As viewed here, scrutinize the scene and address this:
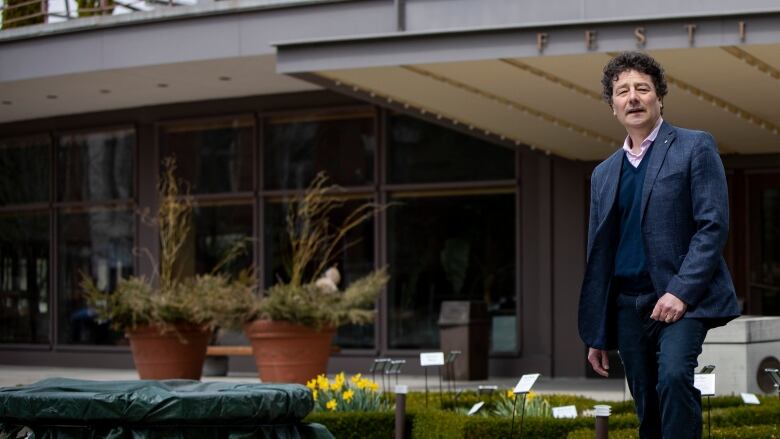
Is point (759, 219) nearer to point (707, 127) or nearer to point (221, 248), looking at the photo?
point (707, 127)

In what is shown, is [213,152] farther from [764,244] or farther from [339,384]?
[339,384]

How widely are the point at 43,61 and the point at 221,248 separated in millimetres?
3873

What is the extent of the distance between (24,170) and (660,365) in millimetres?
18686

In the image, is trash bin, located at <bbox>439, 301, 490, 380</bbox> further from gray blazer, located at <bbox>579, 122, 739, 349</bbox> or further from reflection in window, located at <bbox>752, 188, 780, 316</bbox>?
gray blazer, located at <bbox>579, 122, 739, 349</bbox>

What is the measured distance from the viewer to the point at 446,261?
18.0 metres

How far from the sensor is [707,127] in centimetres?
1522

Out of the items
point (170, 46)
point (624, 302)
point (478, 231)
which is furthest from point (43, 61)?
point (624, 302)

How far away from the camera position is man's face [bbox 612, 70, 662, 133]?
471cm

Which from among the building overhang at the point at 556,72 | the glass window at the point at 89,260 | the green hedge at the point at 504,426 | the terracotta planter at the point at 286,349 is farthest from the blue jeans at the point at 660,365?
the glass window at the point at 89,260

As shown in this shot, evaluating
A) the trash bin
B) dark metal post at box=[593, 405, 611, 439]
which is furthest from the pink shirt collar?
the trash bin

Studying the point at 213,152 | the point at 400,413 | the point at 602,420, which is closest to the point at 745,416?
the point at 400,413

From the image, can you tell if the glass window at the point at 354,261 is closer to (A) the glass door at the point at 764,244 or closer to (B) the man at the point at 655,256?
(A) the glass door at the point at 764,244

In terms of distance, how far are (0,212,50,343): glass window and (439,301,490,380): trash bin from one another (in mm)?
7419

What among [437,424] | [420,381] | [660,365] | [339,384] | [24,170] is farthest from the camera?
[24,170]
